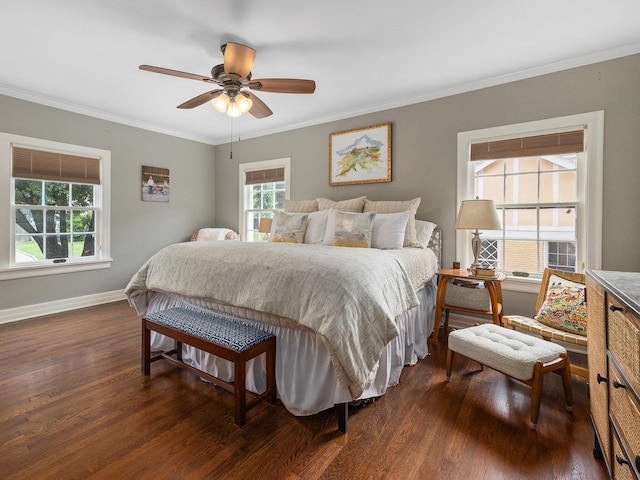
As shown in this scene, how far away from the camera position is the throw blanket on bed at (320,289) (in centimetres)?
154

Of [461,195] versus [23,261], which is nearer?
[461,195]

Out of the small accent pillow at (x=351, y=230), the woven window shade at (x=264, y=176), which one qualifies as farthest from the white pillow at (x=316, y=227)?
the woven window shade at (x=264, y=176)

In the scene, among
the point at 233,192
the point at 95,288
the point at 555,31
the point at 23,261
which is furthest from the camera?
the point at 233,192

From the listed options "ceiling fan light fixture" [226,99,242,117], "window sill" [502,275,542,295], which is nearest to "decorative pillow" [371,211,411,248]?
"window sill" [502,275,542,295]

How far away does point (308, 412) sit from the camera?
5.70 feet

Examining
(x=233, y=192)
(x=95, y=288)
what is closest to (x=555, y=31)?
(x=233, y=192)

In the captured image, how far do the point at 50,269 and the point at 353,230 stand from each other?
3.58 meters

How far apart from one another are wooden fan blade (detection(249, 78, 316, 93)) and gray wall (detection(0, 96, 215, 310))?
9.25 ft

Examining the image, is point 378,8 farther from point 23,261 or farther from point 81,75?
point 23,261

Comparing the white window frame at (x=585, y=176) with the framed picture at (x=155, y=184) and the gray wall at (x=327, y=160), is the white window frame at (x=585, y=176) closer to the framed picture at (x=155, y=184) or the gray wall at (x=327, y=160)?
the gray wall at (x=327, y=160)

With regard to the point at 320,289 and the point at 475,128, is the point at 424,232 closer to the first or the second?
the point at 475,128

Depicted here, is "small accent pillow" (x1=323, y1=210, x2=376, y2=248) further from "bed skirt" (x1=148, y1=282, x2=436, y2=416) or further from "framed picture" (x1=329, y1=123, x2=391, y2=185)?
"framed picture" (x1=329, y1=123, x2=391, y2=185)

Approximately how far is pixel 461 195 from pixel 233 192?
11.8ft

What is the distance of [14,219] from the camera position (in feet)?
11.3
